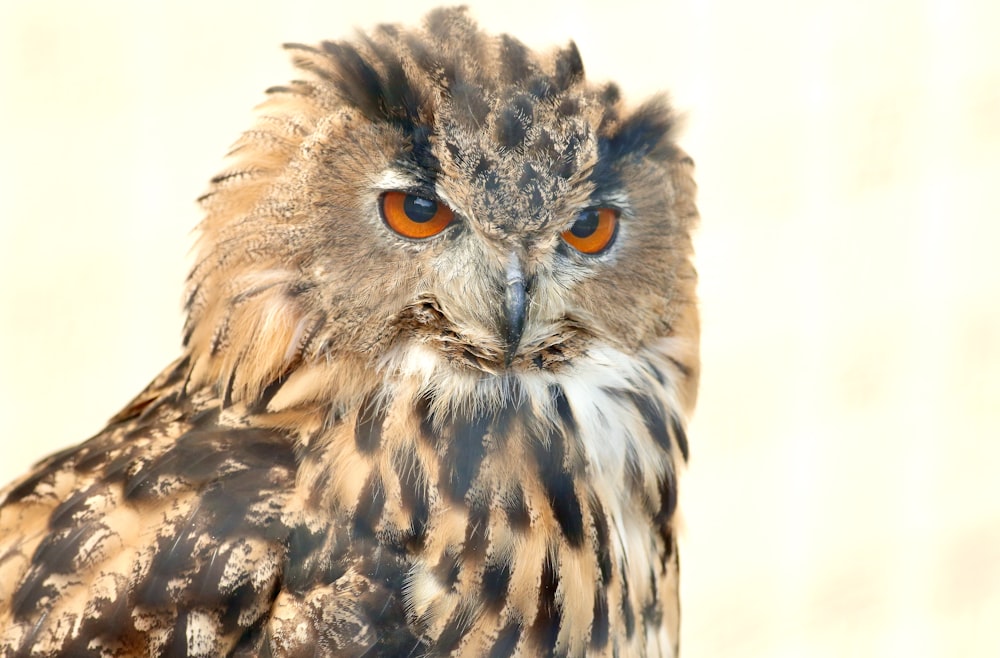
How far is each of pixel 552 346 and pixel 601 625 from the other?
0.30 meters

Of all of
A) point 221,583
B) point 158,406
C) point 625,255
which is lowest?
point 221,583

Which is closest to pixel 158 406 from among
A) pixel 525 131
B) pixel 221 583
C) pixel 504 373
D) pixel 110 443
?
pixel 110 443

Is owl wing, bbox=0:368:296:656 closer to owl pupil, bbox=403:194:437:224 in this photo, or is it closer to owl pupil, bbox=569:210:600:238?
owl pupil, bbox=403:194:437:224

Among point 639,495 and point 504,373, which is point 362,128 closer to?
point 504,373

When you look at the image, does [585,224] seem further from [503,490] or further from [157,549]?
[157,549]

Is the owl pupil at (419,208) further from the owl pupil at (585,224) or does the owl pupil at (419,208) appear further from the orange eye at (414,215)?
the owl pupil at (585,224)

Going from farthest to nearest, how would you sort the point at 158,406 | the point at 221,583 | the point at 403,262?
the point at 158,406 < the point at 403,262 < the point at 221,583

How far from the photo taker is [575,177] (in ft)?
3.75

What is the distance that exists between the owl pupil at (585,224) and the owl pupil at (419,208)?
0.15 meters

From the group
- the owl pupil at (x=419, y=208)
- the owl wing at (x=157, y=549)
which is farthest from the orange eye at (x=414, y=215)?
the owl wing at (x=157, y=549)

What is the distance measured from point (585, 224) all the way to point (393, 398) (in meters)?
0.28

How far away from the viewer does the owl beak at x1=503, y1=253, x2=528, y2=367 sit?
1.12m

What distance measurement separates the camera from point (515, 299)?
1.12 meters

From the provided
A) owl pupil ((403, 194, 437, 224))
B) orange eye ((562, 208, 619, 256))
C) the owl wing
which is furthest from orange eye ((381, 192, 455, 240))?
the owl wing
